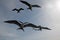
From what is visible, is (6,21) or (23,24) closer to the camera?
(6,21)

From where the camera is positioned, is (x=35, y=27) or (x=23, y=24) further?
(x=35, y=27)

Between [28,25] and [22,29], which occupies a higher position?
[28,25]

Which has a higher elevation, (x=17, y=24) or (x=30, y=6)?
(x=30, y=6)

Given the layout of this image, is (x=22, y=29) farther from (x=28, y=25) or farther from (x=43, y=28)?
(x=43, y=28)

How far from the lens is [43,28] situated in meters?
73.1

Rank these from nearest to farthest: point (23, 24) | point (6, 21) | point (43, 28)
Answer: point (6, 21) → point (23, 24) → point (43, 28)

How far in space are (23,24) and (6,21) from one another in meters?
5.52

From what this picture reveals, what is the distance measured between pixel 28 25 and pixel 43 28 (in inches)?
265

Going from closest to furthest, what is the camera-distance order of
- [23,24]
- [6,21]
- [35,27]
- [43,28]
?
[6,21]
[23,24]
[35,27]
[43,28]

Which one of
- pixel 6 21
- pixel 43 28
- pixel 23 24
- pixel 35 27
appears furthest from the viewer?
pixel 43 28

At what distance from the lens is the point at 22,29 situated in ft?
200

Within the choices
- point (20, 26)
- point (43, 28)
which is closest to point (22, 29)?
point (20, 26)

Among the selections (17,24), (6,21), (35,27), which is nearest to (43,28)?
(35,27)

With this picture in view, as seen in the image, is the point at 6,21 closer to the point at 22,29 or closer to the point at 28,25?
the point at 22,29
